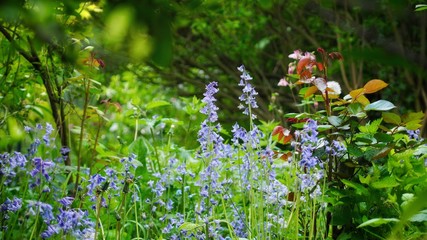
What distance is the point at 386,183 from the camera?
2092 mm

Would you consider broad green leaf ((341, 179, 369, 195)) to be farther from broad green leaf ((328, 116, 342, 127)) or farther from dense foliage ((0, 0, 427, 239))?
broad green leaf ((328, 116, 342, 127))

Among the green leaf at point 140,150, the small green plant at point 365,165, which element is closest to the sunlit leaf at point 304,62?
the small green plant at point 365,165

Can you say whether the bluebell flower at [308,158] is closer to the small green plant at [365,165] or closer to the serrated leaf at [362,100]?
the small green plant at [365,165]

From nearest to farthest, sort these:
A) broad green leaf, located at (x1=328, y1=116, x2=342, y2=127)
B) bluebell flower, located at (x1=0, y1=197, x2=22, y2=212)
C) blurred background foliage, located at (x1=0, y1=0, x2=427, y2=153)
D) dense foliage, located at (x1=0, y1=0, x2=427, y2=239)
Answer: dense foliage, located at (x1=0, y1=0, x2=427, y2=239)
broad green leaf, located at (x1=328, y1=116, x2=342, y2=127)
bluebell flower, located at (x1=0, y1=197, x2=22, y2=212)
blurred background foliage, located at (x1=0, y1=0, x2=427, y2=153)

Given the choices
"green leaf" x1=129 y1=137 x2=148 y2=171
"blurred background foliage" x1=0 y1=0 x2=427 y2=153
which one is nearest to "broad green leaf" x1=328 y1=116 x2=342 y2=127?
"blurred background foliage" x1=0 y1=0 x2=427 y2=153

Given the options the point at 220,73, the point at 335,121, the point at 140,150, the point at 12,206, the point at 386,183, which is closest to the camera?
the point at 386,183

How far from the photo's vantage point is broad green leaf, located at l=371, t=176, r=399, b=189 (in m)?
2.08

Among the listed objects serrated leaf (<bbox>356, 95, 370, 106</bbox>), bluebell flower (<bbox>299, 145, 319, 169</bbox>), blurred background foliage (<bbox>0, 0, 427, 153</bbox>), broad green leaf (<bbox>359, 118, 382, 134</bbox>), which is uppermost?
blurred background foliage (<bbox>0, 0, 427, 153</bbox>)

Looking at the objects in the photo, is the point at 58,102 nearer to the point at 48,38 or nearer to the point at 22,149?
the point at 22,149

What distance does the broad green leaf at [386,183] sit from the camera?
2.08m

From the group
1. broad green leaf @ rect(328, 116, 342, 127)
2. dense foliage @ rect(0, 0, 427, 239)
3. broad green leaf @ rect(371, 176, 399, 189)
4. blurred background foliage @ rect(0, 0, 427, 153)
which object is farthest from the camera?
blurred background foliage @ rect(0, 0, 427, 153)

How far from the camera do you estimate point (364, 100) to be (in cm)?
225

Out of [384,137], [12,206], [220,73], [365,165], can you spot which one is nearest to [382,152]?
→ [384,137]

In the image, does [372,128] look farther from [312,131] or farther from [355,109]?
[312,131]
